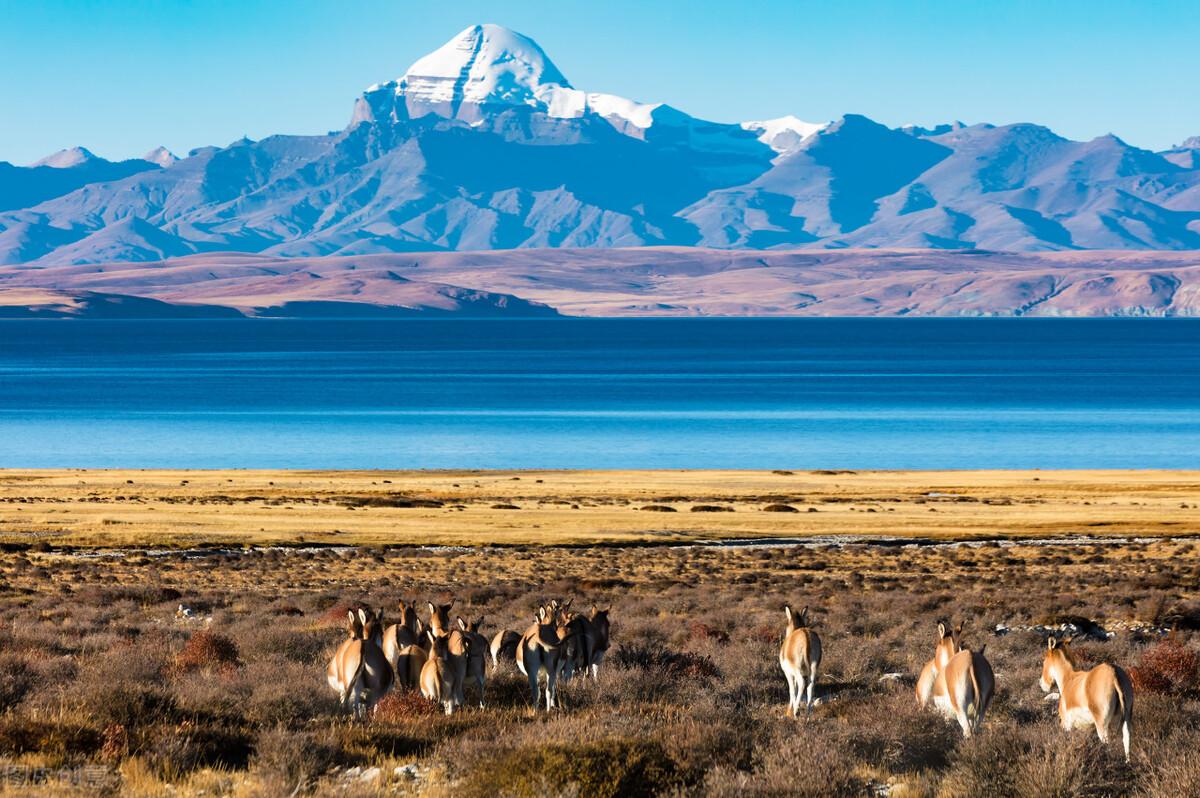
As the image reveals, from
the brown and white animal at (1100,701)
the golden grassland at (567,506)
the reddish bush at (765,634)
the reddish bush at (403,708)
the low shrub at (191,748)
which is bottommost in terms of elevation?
the golden grassland at (567,506)

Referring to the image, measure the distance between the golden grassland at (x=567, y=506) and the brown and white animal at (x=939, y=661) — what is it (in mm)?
31711

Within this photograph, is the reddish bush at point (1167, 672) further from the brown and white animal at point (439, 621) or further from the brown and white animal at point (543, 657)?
the brown and white animal at point (439, 621)

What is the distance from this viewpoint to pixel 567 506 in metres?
56.6

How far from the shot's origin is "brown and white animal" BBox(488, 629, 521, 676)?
16.0 metres

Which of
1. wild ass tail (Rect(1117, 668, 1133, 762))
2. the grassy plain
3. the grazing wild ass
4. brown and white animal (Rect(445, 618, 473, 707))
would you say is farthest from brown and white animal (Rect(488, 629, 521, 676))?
wild ass tail (Rect(1117, 668, 1133, 762))

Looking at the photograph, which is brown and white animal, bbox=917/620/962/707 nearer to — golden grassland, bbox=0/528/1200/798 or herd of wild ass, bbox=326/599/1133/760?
herd of wild ass, bbox=326/599/1133/760

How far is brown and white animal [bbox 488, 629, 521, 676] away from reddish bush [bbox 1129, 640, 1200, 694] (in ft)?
21.4

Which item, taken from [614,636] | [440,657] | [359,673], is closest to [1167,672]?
[614,636]

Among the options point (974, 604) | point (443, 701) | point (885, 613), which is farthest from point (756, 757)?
point (974, 604)

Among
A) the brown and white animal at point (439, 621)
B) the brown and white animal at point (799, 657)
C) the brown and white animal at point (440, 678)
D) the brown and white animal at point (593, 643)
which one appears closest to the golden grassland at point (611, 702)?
the brown and white animal at point (440, 678)

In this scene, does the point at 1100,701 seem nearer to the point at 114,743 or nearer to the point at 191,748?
the point at 191,748

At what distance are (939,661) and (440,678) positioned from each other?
14.1 feet

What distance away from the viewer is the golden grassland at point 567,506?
153 feet

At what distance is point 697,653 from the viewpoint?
747 inches
